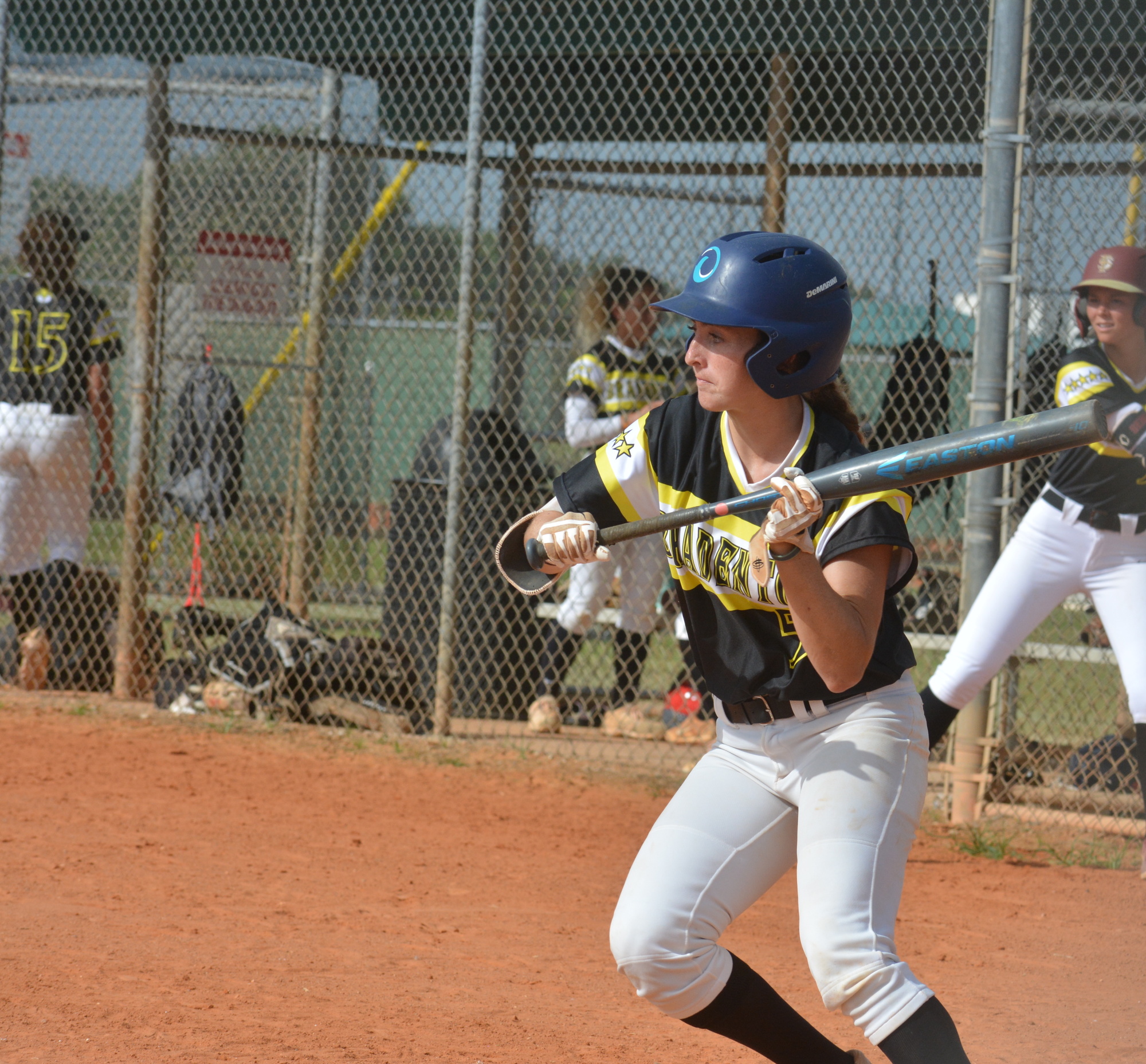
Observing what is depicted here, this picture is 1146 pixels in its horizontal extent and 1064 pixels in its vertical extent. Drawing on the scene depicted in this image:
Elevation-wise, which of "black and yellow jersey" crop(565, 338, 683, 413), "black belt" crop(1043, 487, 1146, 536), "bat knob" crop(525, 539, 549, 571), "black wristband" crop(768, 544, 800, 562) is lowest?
"bat knob" crop(525, 539, 549, 571)

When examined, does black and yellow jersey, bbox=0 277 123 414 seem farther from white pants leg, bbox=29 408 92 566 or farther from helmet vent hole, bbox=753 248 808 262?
helmet vent hole, bbox=753 248 808 262

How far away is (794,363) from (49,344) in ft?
17.1

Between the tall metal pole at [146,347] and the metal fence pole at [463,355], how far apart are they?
1604 millimetres

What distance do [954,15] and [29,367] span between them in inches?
182

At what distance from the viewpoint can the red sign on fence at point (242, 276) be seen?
6.84 meters

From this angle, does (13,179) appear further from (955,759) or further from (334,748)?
(955,759)

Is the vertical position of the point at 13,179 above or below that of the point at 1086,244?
above

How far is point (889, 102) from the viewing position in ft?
23.4

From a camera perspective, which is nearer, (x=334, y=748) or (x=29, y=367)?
(x=334, y=748)

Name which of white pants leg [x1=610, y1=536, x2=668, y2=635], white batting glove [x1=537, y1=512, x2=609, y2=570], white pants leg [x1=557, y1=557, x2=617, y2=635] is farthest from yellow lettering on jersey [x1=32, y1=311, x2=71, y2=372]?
white batting glove [x1=537, y1=512, x2=609, y2=570]

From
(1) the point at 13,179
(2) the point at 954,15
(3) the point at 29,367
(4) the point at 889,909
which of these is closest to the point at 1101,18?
(2) the point at 954,15

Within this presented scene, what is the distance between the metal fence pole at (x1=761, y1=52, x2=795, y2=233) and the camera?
6.29 meters

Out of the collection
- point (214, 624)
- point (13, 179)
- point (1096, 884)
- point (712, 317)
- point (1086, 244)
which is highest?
point (13, 179)

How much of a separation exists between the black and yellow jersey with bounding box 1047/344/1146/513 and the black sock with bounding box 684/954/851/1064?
2486mm
